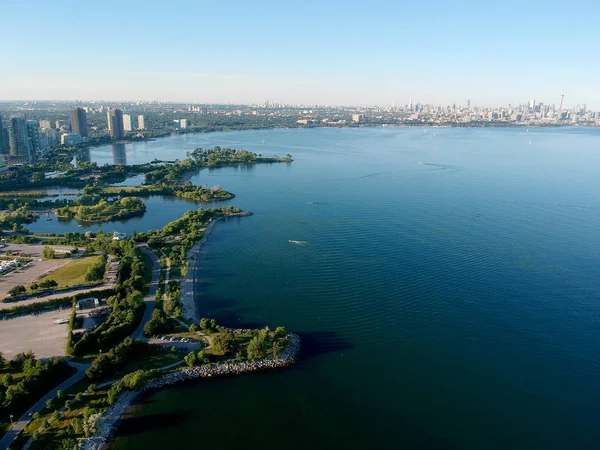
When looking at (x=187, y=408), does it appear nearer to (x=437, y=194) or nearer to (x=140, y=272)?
(x=140, y=272)

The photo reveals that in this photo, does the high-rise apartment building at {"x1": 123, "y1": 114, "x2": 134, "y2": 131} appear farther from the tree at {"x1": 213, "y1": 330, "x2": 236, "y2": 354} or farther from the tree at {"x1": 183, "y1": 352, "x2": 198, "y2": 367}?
the tree at {"x1": 183, "y1": 352, "x2": 198, "y2": 367}

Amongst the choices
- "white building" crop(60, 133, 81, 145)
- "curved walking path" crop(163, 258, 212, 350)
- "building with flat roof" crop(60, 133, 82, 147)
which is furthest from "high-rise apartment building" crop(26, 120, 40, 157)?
"curved walking path" crop(163, 258, 212, 350)

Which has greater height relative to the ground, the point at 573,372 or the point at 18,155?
the point at 18,155

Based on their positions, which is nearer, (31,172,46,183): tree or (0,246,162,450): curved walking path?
(0,246,162,450): curved walking path

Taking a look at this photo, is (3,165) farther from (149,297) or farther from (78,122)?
(149,297)

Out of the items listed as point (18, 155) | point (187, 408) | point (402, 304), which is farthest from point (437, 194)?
point (18, 155)
